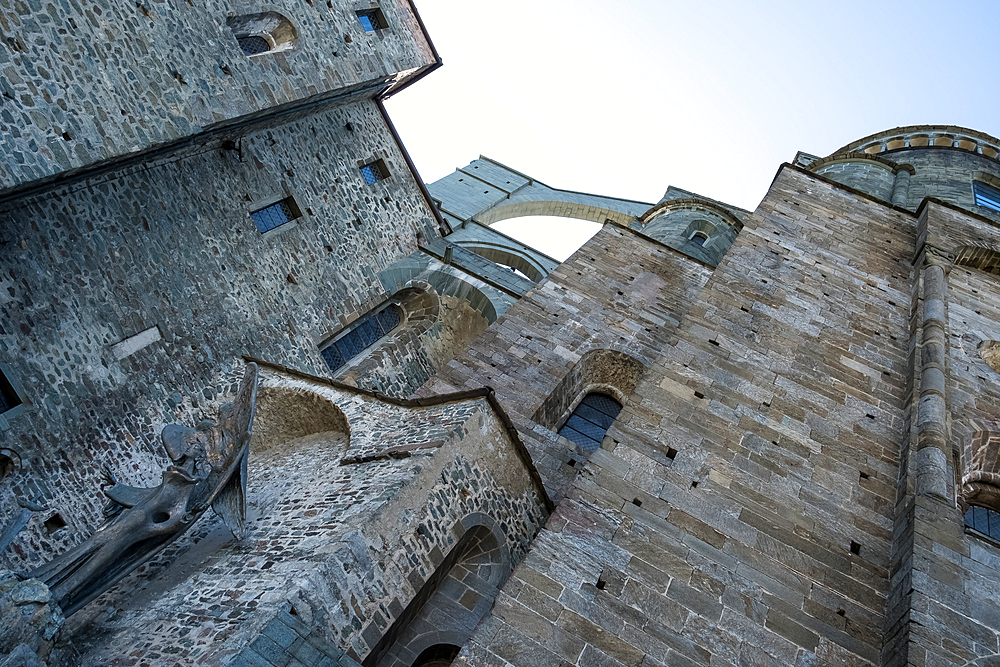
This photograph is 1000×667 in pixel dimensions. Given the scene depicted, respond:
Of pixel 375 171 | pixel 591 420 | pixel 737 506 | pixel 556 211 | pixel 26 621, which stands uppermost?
pixel 556 211

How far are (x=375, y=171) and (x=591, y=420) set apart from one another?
22.2 ft

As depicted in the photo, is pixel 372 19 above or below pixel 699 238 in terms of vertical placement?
below

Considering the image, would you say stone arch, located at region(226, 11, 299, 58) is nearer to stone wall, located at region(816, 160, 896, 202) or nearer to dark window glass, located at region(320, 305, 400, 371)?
dark window glass, located at region(320, 305, 400, 371)

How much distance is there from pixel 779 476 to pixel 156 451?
23.0 feet

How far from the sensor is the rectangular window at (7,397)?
788cm

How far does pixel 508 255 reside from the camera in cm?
1772

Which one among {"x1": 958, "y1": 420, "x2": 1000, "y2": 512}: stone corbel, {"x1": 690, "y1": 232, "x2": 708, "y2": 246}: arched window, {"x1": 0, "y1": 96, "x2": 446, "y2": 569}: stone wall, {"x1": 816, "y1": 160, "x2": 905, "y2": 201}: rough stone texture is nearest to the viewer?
{"x1": 0, "y1": 96, "x2": 446, "y2": 569}: stone wall

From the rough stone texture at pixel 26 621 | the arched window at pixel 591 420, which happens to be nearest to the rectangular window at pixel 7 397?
the rough stone texture at pixel 26 621

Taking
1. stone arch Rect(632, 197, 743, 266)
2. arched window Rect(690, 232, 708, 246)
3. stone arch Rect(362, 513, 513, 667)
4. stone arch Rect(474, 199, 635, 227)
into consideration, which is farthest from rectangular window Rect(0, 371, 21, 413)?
stone arch Rect(474, 199, 635, 227)

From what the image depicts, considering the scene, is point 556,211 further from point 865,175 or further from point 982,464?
point 982,464

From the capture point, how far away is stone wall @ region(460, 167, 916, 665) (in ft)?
18.6

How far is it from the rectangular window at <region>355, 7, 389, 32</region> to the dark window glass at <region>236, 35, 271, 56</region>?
8.50 feet

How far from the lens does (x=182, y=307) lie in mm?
9914

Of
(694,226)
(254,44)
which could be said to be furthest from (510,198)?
(254,44)
